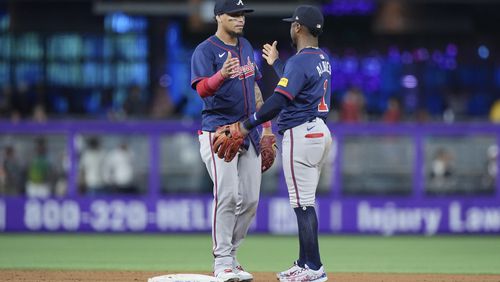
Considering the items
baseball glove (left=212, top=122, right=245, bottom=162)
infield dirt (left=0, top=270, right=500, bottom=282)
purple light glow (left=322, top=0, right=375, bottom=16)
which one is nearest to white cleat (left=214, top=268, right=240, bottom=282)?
infield dirt (left=0, top=270, right=500, bottom=282)

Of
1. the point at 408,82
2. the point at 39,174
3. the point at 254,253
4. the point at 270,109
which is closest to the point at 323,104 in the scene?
the point at 270,109

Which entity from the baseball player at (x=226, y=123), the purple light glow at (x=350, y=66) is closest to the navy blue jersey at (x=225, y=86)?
the baseball player at (x=226, y=123)

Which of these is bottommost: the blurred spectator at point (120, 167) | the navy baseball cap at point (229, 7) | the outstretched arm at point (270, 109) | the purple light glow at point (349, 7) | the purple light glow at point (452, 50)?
the blurred spectator at point (120, 167)

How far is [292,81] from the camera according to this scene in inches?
345

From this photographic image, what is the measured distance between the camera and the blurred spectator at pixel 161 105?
65.8 ft

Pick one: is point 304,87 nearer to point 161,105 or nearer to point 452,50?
point 161,105

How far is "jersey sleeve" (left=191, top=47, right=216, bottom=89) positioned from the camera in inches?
352

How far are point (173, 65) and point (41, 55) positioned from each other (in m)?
2.51

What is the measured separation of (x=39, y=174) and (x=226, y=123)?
30.0 ft

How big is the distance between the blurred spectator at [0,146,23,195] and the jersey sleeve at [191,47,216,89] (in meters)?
9.32

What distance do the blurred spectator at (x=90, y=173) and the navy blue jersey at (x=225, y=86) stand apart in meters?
8.69

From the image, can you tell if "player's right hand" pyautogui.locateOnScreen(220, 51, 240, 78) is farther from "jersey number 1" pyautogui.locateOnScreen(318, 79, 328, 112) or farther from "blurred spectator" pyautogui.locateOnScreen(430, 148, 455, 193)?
"blurred spectator" pyautogui.locateOnScreen(430, 148, 455, 193)

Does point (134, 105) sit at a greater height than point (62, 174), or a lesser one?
greater

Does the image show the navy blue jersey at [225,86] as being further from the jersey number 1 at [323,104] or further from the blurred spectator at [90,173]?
the blurred spectator at [90,173]
